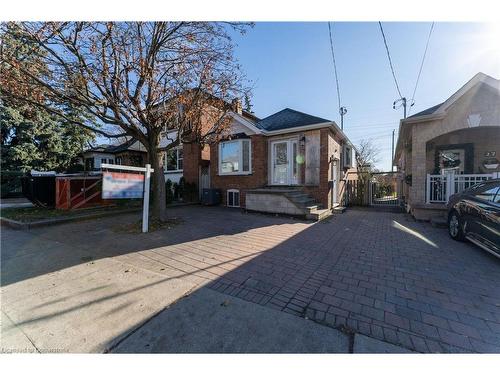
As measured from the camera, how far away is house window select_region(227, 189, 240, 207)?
11.2 metres

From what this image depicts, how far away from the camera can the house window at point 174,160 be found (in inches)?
590

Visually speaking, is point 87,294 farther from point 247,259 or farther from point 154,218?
point 154,218

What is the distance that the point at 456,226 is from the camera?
5309mm

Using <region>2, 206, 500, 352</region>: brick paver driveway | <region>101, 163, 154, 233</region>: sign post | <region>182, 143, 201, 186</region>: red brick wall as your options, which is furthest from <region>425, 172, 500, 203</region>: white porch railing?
<region>182, 143, 201, 186</region>: red brick wall

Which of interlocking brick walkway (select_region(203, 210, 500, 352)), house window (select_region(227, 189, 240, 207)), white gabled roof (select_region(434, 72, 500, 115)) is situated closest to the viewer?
interlocking brick walkway (select_region(203, 210, 500, 352))

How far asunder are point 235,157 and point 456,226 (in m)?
8.72

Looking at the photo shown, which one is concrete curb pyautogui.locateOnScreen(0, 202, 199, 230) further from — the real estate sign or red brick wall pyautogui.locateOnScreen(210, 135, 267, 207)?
red brick wall pyautogui.locateOnScreen(210, 135, 267, 207)

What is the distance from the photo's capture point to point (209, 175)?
12.9 metres

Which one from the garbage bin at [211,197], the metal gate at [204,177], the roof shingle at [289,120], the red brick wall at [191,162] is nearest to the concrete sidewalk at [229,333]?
the roof shingle at [289,120]

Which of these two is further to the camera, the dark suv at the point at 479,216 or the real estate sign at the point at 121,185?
the real estate sign at the point at 121,185

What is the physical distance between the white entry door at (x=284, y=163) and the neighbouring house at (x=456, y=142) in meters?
4.45

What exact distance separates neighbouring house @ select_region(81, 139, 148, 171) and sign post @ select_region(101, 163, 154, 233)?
14.3 metres

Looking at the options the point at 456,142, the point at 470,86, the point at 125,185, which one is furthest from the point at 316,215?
the point at 456,142

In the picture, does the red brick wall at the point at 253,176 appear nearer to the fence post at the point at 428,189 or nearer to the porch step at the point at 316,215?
the porch step at the point at 316,215
